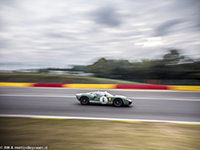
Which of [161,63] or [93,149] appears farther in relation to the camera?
[161,63]

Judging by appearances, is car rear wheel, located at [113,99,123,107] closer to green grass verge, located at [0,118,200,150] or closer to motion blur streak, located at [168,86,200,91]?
green grass verge, located at [0,118,200,150]

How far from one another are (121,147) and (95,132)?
114 cm

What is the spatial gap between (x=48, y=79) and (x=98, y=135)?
19.5 meters

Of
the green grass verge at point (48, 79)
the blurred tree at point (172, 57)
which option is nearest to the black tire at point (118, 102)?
the green grass verge at point (48, 79)

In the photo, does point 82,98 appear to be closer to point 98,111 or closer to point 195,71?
point 98,111

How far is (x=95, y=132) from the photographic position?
4.70 meters

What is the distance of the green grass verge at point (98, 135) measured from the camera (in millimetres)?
3846

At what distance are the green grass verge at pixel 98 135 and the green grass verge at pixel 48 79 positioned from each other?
1558 cm

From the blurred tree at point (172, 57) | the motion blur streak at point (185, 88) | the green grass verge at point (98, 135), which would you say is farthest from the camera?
the blurred tree at point (172, 57)

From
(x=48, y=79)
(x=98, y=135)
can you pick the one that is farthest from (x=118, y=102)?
(x=48, y=79)

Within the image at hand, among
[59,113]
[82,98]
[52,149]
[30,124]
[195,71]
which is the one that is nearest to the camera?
[52,149]

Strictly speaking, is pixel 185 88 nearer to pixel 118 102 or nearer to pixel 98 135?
pixel 118 102

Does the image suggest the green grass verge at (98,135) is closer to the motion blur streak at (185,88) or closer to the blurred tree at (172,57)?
the motion blur streak at (185,88)

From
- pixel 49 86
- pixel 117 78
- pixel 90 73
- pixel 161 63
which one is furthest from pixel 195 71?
pixel 49 86
